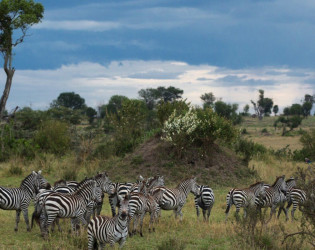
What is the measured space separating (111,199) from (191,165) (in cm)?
1049

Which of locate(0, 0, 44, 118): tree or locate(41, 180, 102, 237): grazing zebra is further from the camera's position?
locate(0, 0, 44, 118): tree

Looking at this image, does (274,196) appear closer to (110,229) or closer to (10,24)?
(110,229)

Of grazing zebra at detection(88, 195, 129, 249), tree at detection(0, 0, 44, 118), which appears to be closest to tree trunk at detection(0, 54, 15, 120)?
tree at detection(0, 0, 44, 118)

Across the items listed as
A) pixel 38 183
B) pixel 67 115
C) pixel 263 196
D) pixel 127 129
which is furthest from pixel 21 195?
pixel 67 115

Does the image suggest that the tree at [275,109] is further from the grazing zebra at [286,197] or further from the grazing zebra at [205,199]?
the grazing zebra at [205,199]

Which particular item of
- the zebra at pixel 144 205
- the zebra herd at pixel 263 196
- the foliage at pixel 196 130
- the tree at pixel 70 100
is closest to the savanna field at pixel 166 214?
the zebra at pixel 144 205

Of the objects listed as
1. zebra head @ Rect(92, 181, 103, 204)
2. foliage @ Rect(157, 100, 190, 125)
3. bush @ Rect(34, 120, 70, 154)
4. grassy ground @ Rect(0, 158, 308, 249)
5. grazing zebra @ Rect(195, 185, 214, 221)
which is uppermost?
foliage @ Rect(157, 100, 190, 125)

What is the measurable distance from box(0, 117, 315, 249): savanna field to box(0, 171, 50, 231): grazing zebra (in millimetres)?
647

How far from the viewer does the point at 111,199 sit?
13.2m

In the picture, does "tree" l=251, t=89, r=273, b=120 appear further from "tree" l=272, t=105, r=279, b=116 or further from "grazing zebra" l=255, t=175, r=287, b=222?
"grazing zebra" l=255, t=175, r=287, b=222

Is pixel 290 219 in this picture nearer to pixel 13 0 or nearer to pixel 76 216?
pixel 76 216

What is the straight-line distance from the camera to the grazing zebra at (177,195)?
12.9 metres

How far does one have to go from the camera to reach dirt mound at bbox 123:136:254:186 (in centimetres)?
2227

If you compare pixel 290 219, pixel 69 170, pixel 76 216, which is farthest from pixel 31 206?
pixel 290 219
